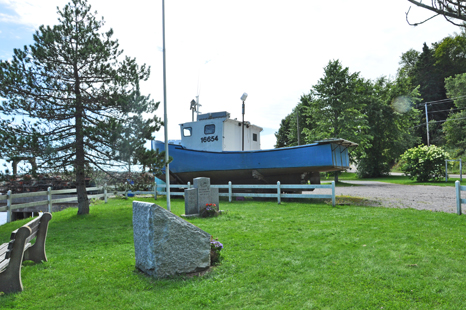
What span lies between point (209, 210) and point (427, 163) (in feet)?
67.1

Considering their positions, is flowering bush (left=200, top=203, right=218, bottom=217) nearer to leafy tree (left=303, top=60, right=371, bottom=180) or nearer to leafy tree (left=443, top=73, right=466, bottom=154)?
leafy tree (left=303, top=60, right=371, bottom=180)

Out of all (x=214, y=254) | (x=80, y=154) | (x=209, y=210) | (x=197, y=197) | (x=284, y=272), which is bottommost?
(x=284, y=272)

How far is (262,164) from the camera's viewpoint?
44.8 feet

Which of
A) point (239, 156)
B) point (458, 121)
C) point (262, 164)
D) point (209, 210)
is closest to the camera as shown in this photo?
point (209, 210)

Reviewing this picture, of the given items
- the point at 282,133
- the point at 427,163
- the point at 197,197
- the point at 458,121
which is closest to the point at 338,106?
the point at 427,163

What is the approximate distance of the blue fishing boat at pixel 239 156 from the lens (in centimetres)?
1270

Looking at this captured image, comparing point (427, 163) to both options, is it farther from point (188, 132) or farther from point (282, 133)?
point (282, 133)

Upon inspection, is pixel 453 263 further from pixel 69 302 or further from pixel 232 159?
pixel 232 159

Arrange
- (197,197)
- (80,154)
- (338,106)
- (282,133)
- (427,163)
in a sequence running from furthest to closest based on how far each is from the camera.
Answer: (282,133) < (338,106) < (427,163) < (80,154) < (197,197)

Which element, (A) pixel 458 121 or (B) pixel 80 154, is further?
(A) pixel 458 121

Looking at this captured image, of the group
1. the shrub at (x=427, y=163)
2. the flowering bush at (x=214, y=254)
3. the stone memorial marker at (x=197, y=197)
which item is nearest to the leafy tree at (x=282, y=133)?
the shrub at (x=427, y=163)

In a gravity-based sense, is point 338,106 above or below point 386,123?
above

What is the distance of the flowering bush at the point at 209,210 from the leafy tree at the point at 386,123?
23990 mm

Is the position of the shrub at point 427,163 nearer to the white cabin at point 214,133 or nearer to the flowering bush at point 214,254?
the white cabin at point 214,133
